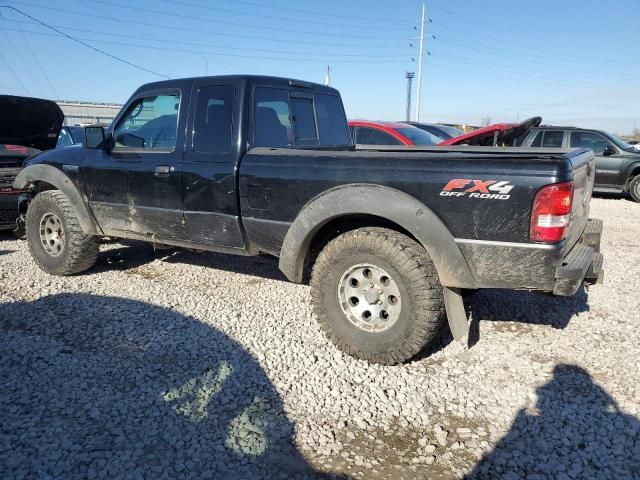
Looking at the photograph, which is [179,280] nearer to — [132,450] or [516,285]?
[132,450]

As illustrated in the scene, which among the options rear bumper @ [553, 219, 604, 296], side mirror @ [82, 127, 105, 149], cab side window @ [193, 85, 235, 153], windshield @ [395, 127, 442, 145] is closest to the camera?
rear bumper @ [553, 219, 604, 296]

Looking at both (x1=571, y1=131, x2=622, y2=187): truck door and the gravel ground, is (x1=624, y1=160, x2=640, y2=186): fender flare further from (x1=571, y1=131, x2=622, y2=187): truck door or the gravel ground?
the gravel ground

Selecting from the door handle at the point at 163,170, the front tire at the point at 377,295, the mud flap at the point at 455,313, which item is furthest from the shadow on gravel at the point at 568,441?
the door handle at the point at 163,170

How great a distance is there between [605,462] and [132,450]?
238 cm

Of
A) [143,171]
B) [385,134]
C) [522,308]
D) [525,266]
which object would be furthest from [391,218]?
[385,134]

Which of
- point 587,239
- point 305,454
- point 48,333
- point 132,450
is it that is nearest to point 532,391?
point 587,239

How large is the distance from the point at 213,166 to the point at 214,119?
1.47 ft

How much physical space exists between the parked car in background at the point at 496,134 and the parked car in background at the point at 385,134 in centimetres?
191

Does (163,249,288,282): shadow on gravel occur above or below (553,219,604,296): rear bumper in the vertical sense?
below

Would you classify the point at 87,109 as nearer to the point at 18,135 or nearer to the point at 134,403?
the point at 18,135

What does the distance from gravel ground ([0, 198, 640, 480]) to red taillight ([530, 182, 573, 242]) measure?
1.03 metres

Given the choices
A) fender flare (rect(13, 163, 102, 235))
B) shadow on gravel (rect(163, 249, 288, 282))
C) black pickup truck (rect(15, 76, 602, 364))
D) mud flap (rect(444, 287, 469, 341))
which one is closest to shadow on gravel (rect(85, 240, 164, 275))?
shadow on gravel (rect(163, 249, 288, 282))

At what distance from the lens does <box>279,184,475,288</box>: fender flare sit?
3.08 m

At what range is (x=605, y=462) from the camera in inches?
96.7
